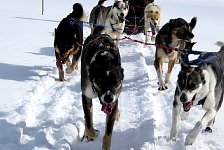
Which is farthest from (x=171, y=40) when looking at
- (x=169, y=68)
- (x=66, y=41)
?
(x=66, y=41)

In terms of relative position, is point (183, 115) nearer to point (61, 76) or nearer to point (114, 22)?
point (61, 76)

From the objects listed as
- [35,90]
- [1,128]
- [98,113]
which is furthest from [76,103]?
[1,128]

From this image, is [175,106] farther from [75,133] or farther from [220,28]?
[220,28]

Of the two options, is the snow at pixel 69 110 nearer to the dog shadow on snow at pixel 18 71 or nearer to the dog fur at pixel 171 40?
the dog shadow on snow at pixel 18 71

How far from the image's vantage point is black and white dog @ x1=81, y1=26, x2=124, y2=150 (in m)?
2.95

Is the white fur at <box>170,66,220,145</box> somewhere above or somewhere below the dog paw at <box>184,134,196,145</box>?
above

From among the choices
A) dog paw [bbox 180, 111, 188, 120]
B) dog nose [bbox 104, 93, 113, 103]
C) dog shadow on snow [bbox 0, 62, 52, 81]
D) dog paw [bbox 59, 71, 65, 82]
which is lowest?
dog shadow on snow [bbox 0, 62, 52, 81]

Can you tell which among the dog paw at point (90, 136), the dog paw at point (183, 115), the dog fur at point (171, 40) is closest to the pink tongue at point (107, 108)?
the dog paw at point (90, 136)

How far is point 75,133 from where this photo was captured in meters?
3.59

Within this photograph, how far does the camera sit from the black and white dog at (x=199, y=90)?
3318 millimetres

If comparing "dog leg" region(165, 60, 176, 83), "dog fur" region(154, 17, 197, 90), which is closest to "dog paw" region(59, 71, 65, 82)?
"dog fur" region(154, 17, 197, 90)

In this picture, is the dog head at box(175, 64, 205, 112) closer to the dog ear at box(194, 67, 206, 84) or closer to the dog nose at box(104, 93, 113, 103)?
the dog ear at box(194, 67, 206, 84)

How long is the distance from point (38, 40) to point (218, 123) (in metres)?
5.83

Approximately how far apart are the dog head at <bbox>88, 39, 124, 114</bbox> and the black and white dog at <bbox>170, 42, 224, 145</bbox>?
0.65 meters
